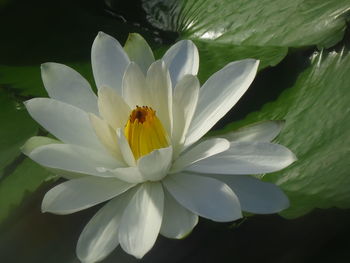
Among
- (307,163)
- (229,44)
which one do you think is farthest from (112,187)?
(229,44)

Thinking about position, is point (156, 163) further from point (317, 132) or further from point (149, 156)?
point (317, 132)

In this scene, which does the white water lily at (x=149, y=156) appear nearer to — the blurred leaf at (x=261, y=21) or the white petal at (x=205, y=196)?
the white petal at (x=205, y=196)

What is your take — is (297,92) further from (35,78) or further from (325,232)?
(35,78)

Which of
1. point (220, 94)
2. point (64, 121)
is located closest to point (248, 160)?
point (220, 94)

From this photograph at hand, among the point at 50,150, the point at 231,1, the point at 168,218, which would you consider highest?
the point at 231,1

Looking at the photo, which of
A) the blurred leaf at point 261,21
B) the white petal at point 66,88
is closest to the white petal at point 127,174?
the white petal at point 66,88

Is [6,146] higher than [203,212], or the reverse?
[203,212]
